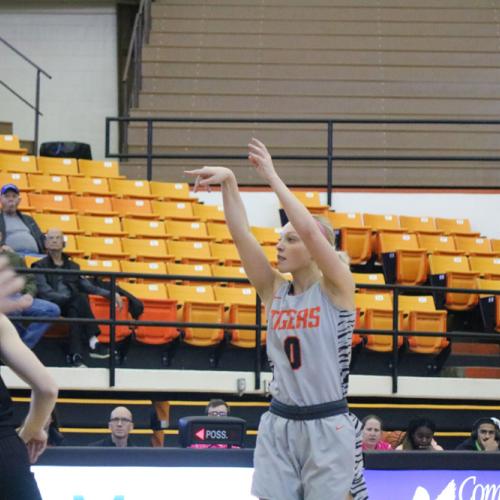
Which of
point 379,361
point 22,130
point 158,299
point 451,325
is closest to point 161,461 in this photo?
point 158,299

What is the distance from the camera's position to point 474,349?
14.0 m

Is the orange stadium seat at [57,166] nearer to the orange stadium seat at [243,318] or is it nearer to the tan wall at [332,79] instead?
the tan wall at [332,79]

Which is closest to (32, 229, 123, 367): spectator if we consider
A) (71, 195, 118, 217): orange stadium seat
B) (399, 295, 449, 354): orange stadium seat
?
(71, 195, 118, 217): orange stadium seat

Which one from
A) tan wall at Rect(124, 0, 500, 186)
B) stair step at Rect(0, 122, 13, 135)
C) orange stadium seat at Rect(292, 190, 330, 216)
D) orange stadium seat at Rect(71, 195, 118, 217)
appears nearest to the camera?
orange stadium seat at Rect(71, 195, 118, 217)

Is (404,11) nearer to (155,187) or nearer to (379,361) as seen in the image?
(155,187)

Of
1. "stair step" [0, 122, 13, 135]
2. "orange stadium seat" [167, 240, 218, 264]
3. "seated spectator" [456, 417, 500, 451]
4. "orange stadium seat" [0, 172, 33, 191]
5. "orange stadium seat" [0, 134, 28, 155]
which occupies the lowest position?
"seated spectator" [456, 417, 500, 451]

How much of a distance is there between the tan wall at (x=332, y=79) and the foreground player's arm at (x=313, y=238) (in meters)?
12.6

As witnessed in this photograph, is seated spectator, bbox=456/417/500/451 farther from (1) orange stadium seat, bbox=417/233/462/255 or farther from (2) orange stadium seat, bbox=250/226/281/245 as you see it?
(1) orange stadium seat, bbox=417/233/462/255

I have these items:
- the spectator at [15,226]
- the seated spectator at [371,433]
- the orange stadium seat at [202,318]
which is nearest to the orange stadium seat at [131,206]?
the spectator at [15,226]

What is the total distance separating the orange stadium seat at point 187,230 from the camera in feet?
45.8

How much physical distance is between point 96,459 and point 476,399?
630 centimetres

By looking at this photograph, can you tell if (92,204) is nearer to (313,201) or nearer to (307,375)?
(313,201)

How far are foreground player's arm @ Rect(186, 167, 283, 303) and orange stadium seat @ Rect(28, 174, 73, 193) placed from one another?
9019 millimetres

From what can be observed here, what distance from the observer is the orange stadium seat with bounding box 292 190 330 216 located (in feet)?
50.1
